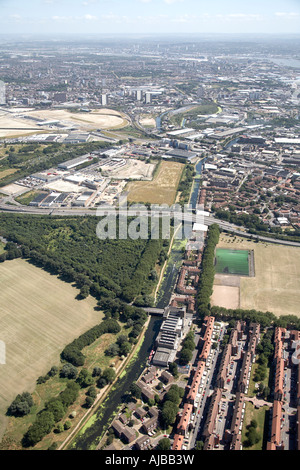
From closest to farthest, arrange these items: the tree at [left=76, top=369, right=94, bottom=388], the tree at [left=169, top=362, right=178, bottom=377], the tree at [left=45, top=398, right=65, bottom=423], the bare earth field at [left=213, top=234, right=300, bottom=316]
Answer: the tree at [left=45, top=398, right=65, bottom=423] → the tree at [left=76, top=369, right=94, bottom=388] → the tree at [left=169, top=362, right=178, bottom=377] → the bare earth field at [left=213, top=234, right=300, bottom=316]

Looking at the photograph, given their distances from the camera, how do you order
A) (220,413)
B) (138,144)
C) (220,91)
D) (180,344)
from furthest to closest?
(220,91), (138,144), (180,344), (220,413)

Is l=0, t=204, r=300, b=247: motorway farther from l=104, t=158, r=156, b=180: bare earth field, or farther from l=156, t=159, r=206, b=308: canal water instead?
l=104, t=158, r=156, b=180: bare earth field

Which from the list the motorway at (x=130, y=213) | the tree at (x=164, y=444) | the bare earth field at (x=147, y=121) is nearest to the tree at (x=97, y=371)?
the tree at (x=164, y=444)

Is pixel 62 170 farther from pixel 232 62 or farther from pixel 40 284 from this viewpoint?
pixel 232 62

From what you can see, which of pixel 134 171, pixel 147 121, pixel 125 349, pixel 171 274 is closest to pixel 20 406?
pixel 125 349

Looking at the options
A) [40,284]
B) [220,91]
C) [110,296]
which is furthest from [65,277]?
[220,91]

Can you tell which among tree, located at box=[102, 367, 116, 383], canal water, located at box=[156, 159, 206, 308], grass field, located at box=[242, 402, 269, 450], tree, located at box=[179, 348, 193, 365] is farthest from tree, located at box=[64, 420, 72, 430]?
canal water, located at box=[156, 159, 206, 308]

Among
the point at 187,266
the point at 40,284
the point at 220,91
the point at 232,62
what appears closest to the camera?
the point at 40,284
